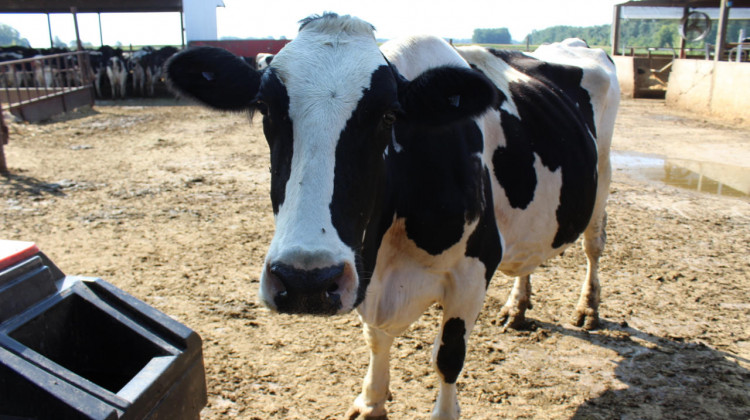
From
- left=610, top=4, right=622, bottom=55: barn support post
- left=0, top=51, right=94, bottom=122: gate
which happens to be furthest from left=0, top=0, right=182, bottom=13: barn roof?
left=610, top=4, right=622, bottom=55: barn support post

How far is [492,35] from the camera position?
10862 cm

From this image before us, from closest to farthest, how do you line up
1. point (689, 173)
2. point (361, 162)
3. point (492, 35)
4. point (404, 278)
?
point (361, 162), point (404, 278), point (689, 173), point (492, 35)

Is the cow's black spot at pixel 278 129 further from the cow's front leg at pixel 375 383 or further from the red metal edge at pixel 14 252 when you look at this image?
the cow's front leg at pixel 375 383

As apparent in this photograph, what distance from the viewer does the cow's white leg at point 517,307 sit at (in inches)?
142

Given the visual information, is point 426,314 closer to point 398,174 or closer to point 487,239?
point 487,239

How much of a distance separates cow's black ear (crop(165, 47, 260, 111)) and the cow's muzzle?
2.63 ft

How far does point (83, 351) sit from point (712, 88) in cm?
1435

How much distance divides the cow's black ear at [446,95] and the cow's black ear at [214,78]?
1.94ft

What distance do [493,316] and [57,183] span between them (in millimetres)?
5494

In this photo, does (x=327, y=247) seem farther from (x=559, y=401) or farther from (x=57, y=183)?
(x=57, y=183)

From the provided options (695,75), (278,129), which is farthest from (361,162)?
(695,75)

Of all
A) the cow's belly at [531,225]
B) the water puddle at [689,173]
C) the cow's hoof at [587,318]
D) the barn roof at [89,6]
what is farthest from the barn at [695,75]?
the barn roof at [89,6]

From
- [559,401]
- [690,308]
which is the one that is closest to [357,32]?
[559,401]

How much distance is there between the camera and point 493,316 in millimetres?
3787
